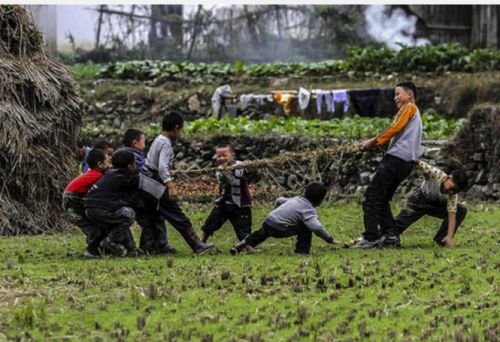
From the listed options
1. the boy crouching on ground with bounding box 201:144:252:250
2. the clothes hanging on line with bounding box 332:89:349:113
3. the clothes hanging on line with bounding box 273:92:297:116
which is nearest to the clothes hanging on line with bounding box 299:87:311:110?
the clothes hanging on line with bounding box 273:92:297:116

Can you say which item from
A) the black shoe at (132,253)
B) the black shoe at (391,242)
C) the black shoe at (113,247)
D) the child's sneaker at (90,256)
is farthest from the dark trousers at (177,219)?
the black shoe at (391,242)

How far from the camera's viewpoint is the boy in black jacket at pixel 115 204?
36.3 ft

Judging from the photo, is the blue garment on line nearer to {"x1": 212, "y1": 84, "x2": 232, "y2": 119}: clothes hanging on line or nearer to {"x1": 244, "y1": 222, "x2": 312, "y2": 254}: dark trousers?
{"x1": 212, "y1": 84, "x2": 232, "y2": 119}: clothes hanging on line

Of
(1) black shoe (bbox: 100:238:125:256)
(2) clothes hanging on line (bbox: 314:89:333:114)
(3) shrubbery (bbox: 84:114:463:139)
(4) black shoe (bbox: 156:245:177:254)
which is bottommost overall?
(4) black shoe (bbox: 156:245:177:254)

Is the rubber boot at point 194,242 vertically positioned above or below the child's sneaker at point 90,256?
above

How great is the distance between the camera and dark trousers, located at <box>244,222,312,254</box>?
11.1 metres

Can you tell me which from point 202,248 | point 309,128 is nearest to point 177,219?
point 202,248

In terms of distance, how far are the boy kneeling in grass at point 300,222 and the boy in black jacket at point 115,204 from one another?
1420mm

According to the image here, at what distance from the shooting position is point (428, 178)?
39.1 feet

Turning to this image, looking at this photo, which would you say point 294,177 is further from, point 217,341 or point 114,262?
point 217,341

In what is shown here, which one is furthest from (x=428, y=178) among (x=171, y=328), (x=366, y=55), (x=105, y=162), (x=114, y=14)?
(x=114, y=14)

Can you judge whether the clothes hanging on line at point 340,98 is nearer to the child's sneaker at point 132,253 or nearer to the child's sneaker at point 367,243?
the child's sneaker at point 367,243

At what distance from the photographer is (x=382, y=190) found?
38.4 ft

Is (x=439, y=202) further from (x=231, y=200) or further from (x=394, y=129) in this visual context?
(x=231, y=200)
